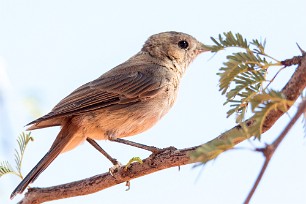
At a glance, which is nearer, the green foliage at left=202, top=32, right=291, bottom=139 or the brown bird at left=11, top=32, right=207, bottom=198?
the green foliage at left=202, top=32, right=291, bottom=139

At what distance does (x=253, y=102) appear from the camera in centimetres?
165

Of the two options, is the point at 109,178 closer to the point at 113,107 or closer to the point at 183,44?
the point at 113,107

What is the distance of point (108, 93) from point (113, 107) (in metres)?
0.25

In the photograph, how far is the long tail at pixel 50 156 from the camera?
439 centimetres

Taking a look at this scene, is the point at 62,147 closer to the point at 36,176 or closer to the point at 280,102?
the point at 36,176

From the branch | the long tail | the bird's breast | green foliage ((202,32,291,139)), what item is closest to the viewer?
green foliage ((202,32,291,139))

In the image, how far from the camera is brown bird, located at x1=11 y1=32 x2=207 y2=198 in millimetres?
5379

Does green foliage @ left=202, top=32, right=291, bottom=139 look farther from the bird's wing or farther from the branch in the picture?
the bird's wing

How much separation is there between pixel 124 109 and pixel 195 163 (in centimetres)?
417

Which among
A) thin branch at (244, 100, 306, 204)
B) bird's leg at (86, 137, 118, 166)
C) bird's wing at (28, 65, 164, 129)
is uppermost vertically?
thin branch at (244, 100, 306, 204)

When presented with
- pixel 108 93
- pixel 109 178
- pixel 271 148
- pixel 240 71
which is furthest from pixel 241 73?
pixel 108 93

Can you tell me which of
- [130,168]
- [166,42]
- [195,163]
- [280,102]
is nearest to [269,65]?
[280,102]

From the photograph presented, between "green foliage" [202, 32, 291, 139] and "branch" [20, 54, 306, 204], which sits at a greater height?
"green foliage" [202, 32, 291, 139]

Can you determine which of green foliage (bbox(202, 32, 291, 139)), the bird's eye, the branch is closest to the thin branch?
green foliage (bbox(202, 32, 291, 139))
